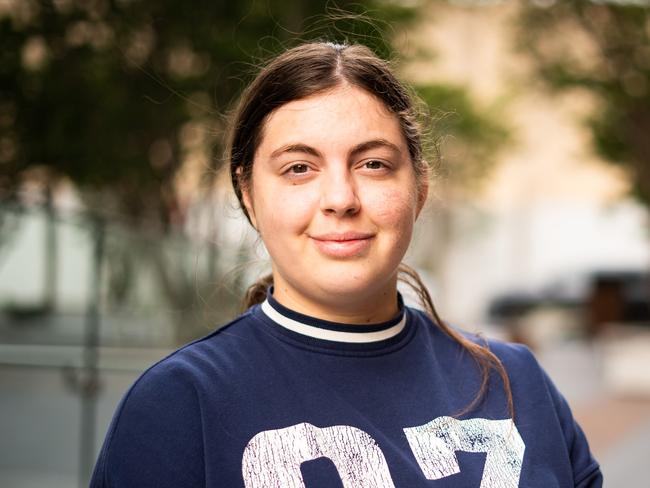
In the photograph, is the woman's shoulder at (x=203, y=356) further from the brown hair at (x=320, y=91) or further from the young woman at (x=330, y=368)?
the brown hair at (x=320, y=91)

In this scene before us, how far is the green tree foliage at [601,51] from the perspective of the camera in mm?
12773

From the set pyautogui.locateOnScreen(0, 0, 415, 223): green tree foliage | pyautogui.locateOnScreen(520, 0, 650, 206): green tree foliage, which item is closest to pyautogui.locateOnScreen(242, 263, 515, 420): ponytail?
pyautogui.locateOnScreen(0, 0, 415, 223): green tree foliage

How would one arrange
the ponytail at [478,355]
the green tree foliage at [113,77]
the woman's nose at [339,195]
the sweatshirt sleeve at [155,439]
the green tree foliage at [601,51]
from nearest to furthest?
the sweatshirt sleeve at [155,439], the woman's nose at [339,195], the ponytail at [478,355], the green tree foliage at [113,77], the green tree foliage at [601,51]

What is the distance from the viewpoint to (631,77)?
1328 centimetres

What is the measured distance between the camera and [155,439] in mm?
1467

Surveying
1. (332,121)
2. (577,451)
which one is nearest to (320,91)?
(332,121)

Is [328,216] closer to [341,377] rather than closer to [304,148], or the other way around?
[304,148]

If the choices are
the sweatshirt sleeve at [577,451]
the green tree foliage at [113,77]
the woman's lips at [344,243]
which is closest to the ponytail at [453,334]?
the sweatshirt sleeve at [577,451]

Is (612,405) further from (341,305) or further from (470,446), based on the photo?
(341,305)

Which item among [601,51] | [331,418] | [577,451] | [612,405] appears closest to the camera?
[331,418]

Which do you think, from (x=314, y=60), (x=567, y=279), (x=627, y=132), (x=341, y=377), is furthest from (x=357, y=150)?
(x=567, y=279)

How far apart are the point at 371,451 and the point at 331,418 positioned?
0.08 metres

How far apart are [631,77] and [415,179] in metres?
12.4

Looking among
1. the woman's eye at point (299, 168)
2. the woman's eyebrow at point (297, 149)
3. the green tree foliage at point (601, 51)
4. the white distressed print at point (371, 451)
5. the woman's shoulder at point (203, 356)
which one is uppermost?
the green tree foliage at point (601, 51)
